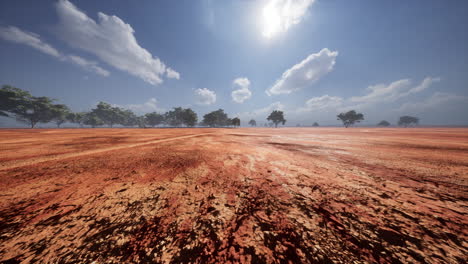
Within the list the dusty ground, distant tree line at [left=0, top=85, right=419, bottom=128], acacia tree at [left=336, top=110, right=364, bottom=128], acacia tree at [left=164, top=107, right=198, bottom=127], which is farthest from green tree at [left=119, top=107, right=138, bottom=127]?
acacia tree at [left=336, top=110, right=364, bottom=128]

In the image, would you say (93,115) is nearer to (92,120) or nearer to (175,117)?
(92,120)

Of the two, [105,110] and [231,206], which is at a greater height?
[105,110]

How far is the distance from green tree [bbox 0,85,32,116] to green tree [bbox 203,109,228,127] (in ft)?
137

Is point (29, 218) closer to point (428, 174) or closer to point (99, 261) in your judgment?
point (99, 261)

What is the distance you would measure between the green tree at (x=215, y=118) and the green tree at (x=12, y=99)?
4163 cm

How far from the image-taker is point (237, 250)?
1066 mm

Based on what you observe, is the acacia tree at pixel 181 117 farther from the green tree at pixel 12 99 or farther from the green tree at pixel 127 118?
the green tree at pixel 12 99

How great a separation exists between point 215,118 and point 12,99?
45683mm

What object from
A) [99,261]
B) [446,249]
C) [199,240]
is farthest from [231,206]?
[446,249]

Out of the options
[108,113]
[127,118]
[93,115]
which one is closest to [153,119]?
[127,118]

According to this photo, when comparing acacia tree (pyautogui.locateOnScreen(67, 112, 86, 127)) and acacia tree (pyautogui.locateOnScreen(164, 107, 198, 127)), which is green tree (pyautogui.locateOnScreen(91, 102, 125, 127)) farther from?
acacia tree (pyautogui.locateOnScreen(164, 107, 198, 127))

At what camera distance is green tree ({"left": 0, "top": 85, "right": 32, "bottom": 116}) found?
2730cm

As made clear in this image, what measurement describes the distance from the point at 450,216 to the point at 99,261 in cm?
357

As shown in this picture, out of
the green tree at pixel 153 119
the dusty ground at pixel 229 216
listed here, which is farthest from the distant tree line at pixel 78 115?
the dusty ground at pixel 229 216
